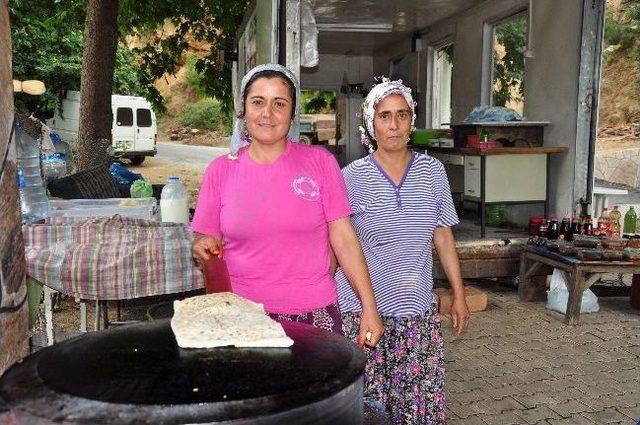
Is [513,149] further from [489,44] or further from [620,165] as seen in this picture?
[620,165]

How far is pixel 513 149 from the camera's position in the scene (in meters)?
6.84

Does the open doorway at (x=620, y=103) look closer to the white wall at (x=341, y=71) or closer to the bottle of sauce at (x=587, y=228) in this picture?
the white wall at (x=341, y=71)

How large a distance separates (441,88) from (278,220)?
9557 mm

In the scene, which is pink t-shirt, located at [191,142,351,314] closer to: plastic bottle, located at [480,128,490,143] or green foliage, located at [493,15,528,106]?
plastic bottle, located at [480,128,490,143]

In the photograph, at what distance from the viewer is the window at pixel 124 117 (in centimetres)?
2373

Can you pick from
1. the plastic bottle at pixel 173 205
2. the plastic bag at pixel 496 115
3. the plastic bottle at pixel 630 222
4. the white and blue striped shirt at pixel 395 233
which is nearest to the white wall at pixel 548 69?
the plastic bag at pixel 496 115

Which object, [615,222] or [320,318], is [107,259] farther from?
[615,222]

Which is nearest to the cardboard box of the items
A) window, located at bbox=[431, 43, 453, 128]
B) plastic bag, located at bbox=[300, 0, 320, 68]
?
plastic bag, located at bbox=[300, 0, 320, 68]

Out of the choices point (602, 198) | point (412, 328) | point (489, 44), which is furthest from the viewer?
point (489, 44)

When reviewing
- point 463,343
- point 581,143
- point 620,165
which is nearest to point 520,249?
point 581,143

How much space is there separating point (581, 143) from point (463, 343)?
10.6 feet

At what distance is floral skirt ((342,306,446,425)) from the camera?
2.62m

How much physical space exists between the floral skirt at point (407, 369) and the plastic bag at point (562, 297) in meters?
3.65

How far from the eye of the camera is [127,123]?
2391 centimetres
